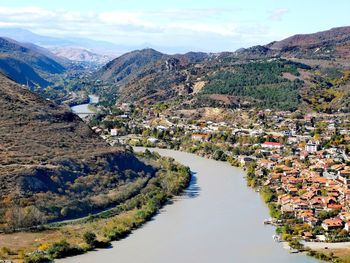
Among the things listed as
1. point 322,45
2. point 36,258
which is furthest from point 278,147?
point 322,45

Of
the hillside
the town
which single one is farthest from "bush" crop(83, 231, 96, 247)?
the hillside

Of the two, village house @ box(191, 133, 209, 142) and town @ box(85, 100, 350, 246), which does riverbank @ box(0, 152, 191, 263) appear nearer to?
town @ box(85, 100, 350, 246)

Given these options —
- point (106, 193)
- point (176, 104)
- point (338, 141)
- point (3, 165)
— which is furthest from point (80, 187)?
point (176, 104)

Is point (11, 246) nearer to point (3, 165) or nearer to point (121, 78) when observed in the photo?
point (3, 165)

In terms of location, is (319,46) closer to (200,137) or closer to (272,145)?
(200,137)

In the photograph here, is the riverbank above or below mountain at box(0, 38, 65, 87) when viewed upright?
below

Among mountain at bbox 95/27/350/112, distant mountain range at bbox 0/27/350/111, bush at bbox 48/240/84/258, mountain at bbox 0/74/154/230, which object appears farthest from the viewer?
distant mountain range at bbox 0/27/350/111

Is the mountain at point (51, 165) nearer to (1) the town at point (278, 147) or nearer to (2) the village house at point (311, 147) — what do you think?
(1) the town at point (278, 147)
